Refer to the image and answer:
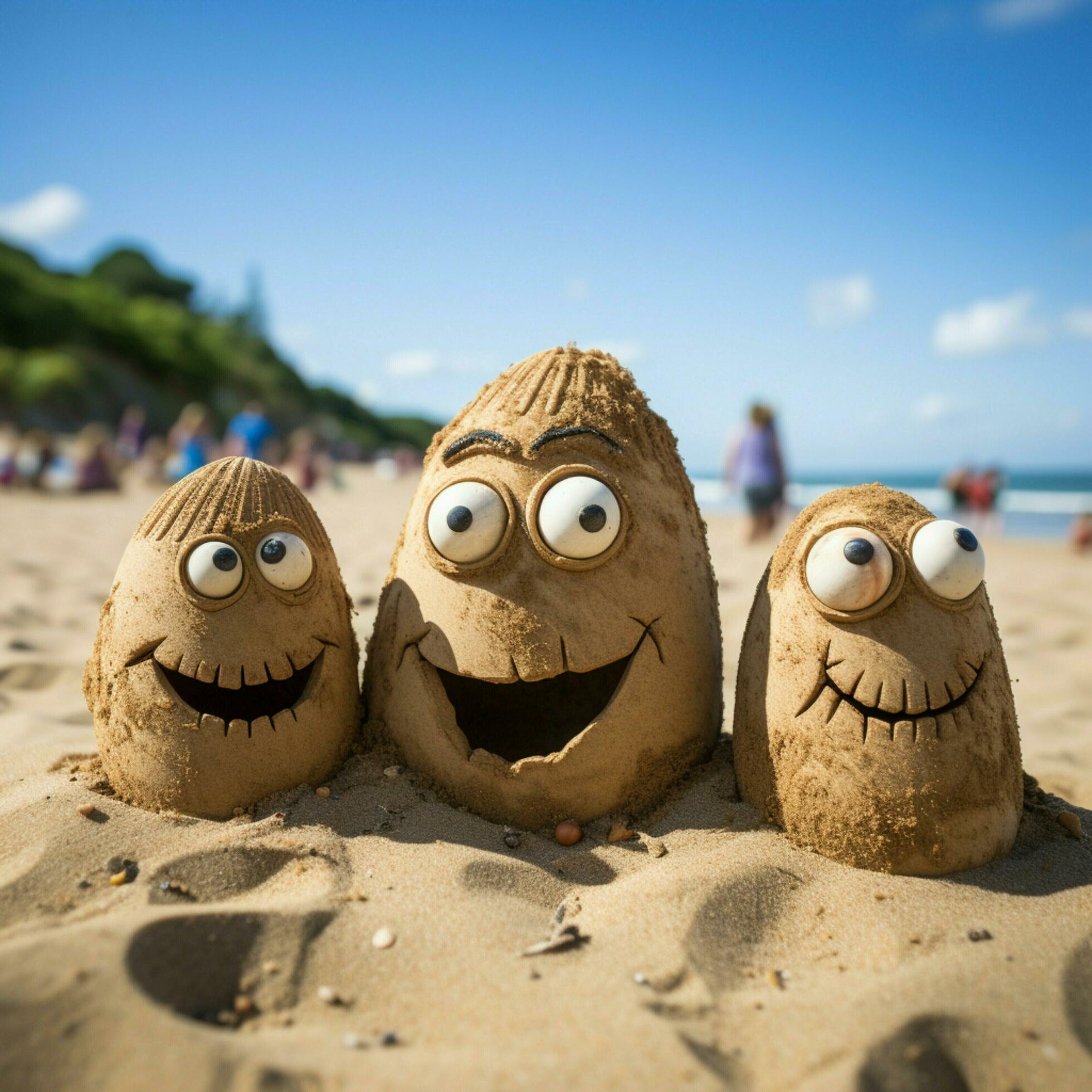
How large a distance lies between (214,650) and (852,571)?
191 cm

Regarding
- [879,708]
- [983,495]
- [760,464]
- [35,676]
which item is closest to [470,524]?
[879,708]

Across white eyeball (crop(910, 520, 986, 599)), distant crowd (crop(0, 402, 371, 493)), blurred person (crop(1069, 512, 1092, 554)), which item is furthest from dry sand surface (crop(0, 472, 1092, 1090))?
blurred person (crop(1069, 512, 1092, 554))

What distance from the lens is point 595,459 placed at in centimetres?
272

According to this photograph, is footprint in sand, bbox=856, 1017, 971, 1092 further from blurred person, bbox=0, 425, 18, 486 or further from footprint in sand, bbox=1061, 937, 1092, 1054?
blurred person, bbox=0, 425, 18, 486

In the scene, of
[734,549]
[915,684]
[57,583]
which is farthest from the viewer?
[734,549]

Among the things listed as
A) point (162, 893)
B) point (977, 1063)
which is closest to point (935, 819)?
point (977, 1063)

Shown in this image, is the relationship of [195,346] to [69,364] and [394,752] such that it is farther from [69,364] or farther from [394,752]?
[394,752]

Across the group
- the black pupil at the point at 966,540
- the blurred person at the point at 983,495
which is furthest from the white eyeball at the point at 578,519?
the blurred person at the point at 983,495

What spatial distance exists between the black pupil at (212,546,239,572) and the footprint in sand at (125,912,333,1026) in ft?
3.24

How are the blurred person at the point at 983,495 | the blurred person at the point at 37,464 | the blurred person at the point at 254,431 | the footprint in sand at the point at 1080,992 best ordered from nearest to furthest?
1. the footprint in sand at the point at 1080,992
2. the blurred person at the point at 254,431
3. the blurred person at the point at 37,464
4. the blurred person at the point at 983,495

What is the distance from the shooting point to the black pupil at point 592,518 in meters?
2.55

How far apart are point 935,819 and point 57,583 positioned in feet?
21.6

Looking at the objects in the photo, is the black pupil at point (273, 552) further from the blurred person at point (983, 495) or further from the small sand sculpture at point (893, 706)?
the blurred person at point (983, 495)

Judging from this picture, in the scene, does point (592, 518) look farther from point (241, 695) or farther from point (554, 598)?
point (241, 695)
